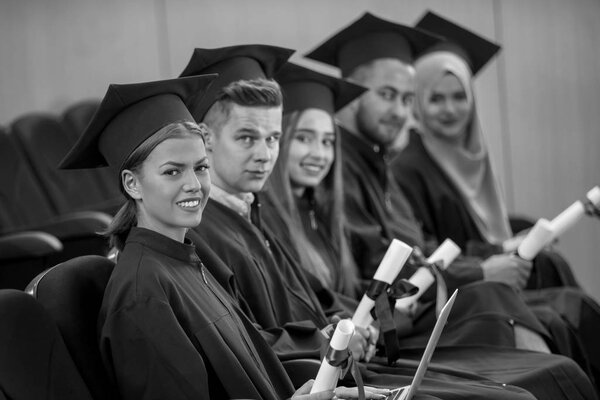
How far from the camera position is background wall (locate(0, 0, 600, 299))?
19.3 ft

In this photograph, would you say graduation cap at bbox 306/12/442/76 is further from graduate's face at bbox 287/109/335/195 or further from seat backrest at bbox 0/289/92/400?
seat backrest at bbox 0/289/92/400

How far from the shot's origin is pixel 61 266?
2480mm

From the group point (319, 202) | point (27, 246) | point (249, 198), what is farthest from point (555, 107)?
point (249, 198)

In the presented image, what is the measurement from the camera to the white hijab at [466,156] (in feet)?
16.5

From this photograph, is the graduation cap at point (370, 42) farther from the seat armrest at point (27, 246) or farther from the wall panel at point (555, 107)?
the wall panel at point (555, 107)

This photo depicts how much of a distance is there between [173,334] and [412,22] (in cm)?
514

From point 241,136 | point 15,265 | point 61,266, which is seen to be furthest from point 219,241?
point 15,265

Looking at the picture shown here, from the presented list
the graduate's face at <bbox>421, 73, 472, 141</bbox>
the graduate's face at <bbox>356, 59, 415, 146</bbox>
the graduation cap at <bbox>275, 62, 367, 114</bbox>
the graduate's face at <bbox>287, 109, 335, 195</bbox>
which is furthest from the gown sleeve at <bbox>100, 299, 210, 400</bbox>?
the graduate's face at <bbox>421, 73, 472, 141</bbox>

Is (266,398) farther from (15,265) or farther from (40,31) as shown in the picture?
(40,31)

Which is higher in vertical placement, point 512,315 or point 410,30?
point 410,30

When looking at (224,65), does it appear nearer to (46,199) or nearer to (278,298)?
(278,298)

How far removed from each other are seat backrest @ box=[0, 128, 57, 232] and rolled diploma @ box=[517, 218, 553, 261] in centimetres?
219

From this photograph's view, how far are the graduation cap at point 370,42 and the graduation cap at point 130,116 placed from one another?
6.43ft

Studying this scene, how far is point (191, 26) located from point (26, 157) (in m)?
1.76
